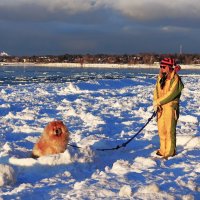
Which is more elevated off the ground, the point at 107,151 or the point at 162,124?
the point at 162,124

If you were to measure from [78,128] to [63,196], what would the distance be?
5523mm

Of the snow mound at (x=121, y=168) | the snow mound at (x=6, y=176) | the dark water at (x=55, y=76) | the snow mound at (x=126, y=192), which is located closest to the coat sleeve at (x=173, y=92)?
the snow mound at (x=121, y=168)

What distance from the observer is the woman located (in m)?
7.21

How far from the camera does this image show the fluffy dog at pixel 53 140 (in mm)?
6746

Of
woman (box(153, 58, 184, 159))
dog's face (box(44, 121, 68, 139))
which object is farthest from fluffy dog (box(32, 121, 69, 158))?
woman (box(153, 58, 184, 159))

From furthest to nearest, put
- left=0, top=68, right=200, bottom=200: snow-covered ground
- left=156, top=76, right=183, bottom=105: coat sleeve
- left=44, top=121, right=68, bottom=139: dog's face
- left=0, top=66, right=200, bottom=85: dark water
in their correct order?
left=0, top=66, right=200, bottom=85: dark water → left=156, top=76, right=183, bottom=105: coat sleeve → left=44, top=121, right=68, bottom=139: dog's face → left=0, top=68, right=200, bottom=200: snow-covered ground

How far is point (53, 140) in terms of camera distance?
677 cm

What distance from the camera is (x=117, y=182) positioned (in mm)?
5586

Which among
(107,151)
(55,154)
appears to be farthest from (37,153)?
(107,151)

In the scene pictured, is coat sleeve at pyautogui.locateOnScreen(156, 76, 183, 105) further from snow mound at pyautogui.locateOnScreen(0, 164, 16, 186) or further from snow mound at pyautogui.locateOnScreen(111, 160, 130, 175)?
snow mound at pyautogui.locateOnScreen(0, 164, 16, 186)

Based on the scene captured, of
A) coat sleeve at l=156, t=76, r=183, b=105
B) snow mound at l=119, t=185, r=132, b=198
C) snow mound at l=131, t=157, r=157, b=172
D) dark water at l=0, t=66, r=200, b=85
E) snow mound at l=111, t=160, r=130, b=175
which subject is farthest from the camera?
dark water at l=0, t=66, r=200, b=85

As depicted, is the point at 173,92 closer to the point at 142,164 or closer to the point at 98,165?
the point at 142,164

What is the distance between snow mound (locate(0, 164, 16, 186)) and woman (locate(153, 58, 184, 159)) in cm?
294

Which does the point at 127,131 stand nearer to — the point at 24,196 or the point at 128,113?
the point at 128,113
